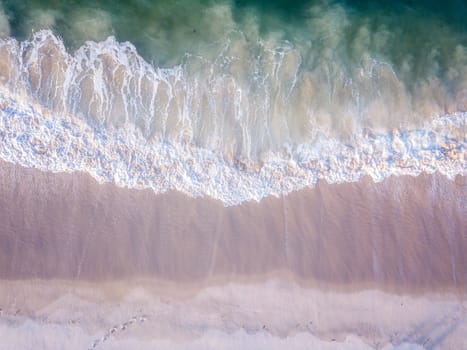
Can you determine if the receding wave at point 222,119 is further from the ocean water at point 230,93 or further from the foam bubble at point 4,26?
the foam bubble at point 4,26

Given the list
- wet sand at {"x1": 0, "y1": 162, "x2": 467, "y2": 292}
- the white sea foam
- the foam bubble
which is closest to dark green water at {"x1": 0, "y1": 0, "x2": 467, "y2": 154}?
the foam bubble

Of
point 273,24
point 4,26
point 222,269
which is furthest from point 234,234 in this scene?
point 4,26

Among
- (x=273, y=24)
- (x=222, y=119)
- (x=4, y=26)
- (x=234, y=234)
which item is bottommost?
(x=234, y=234)

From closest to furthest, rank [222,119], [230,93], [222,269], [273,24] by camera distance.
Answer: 1. [222,269]
2. [222,119]
3. [230,93]
4. [273,24]

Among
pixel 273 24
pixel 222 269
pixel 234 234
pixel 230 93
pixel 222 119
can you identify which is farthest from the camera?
pixel 273 24

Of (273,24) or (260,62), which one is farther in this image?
(273,24)

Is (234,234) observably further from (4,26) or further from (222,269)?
(4,26)

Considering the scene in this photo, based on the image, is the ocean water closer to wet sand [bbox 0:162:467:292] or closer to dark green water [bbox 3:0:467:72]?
dark green water [bbox 3:0:467:72]
